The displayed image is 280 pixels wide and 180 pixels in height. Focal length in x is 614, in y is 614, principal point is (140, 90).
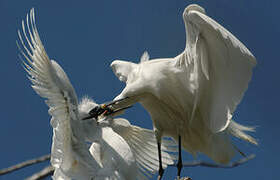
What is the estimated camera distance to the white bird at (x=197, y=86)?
17.9 feet

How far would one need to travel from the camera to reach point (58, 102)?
16.6 feet

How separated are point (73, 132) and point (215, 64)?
1477mm

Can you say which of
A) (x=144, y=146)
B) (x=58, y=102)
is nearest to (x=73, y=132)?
(x=58, y=102)

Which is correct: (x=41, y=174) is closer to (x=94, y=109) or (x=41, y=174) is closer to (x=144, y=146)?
(x=94, y=109)

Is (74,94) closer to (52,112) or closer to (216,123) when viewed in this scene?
(52,112)

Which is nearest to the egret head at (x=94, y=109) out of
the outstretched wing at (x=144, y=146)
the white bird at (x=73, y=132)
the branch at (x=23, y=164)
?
the white bird at (x=73, y=132)

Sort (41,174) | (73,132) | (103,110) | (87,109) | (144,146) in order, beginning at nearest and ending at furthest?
(41,174) → (73,132) → (87,109) → (103,110) → (144,146)

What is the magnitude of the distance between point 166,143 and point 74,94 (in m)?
2.17

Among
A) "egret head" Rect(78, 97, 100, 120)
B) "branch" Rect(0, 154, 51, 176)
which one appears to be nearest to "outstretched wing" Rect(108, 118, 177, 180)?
"egret head" Rect(78, 97, 100, 120)

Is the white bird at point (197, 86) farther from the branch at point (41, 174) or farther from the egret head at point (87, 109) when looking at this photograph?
the branch at point (41, 174)

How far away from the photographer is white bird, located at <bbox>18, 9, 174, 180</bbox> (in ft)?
16.4

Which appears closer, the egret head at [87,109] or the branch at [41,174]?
the branch at [41,174]

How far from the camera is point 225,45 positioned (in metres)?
5.47

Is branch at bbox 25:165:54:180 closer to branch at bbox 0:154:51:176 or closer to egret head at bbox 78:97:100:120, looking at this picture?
branch at bbox 0:154:51:176
